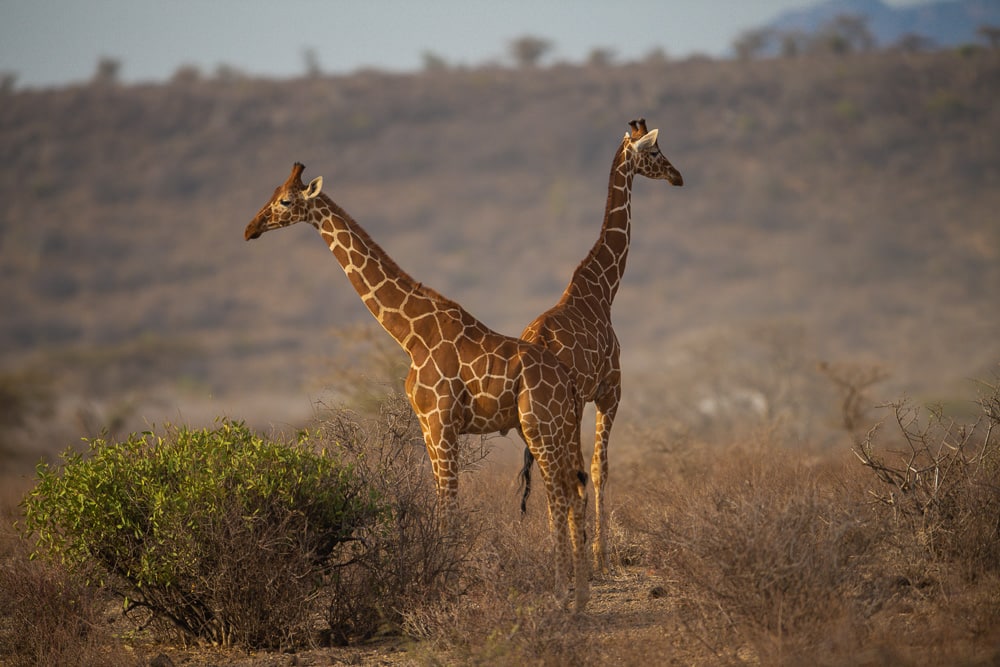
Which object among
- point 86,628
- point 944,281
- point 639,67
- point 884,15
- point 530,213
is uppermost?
point 884,15

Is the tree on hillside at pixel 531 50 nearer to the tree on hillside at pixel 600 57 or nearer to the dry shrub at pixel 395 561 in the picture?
the tree on hillside at pixel 600 57

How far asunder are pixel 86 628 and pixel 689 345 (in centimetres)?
2091

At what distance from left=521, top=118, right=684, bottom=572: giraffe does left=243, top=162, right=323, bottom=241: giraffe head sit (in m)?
1.85

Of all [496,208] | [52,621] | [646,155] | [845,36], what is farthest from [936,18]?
[52,621]

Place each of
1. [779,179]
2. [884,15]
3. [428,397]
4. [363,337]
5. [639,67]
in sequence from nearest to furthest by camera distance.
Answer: [428,397], [363,337], [779,179], [639,67], [884,15]

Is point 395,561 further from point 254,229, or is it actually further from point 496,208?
point 496,208

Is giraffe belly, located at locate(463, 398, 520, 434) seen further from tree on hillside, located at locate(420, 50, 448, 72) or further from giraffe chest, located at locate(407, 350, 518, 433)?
tree on hillside, located at locate(420, 50, 448, 72)

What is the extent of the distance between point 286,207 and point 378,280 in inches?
32.6

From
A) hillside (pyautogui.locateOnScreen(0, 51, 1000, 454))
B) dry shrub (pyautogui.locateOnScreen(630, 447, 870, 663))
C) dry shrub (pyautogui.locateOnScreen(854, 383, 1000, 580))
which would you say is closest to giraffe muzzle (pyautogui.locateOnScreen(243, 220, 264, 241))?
dry shrub (pyautogui.locateOnScreen(630, 447, 870, 663))

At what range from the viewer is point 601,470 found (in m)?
8.59

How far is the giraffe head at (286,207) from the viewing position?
778 centimetres

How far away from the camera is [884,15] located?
13938 cm

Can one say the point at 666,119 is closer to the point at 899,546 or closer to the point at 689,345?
the point at 689,345

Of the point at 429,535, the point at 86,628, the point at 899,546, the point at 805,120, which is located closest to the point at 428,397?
the point at 429,535
